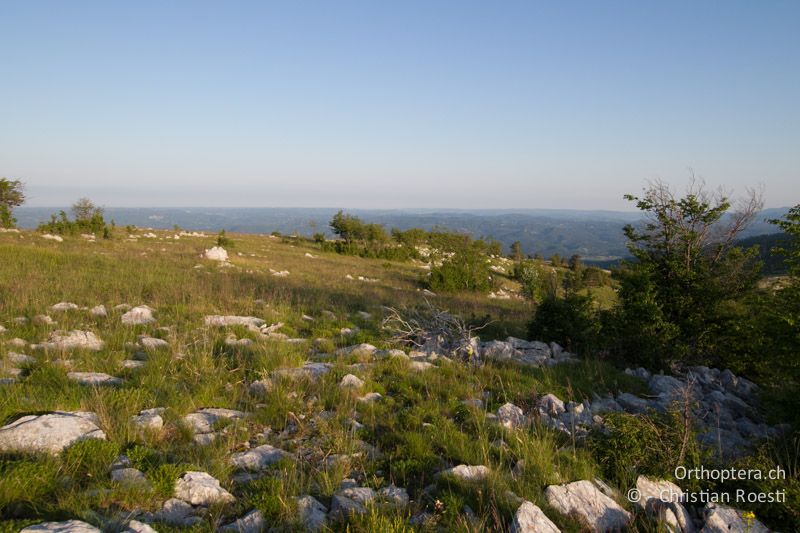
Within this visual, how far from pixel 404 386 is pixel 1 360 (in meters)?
5.53

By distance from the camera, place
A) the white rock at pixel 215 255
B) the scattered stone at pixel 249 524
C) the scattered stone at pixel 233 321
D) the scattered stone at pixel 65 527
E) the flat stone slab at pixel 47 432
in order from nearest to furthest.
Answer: the scattered stone at pixel 65 527 → the scattered stone at pixel 249 524 → the flat stone slab at pixel 47 432 → the scattered stone at pixel 233 321 → the white rock at pixel 215 255

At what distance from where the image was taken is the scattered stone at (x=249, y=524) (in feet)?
9.93

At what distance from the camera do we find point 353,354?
7.37 metres

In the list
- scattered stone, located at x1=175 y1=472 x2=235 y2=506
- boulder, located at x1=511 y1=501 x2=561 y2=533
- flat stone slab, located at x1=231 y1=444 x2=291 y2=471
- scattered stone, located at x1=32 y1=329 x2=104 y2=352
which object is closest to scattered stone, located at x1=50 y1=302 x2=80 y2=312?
scattered stone, located at x1=32 y1=329 x2=104 y2=352

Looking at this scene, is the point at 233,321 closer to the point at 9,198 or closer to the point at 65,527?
the point at 65,527

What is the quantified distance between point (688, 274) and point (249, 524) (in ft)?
33.4

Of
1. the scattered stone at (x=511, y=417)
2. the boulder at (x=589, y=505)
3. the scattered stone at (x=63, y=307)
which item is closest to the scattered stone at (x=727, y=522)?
the boulder at (x=589, y=505)

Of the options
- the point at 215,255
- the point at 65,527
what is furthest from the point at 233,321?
the point at 215,255

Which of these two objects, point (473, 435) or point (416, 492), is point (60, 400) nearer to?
point (416, 492)

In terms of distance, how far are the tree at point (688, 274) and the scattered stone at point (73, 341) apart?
10157mm

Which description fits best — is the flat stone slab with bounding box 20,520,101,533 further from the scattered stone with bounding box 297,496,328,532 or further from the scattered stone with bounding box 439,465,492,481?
the scattered stone with bounding box 439,465,492,481

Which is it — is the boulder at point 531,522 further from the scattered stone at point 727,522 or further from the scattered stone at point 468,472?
the scattered stone at point 727,522

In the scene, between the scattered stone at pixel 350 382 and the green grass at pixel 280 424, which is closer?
the green grass at pixel 280 424

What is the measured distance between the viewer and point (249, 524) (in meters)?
3.08
